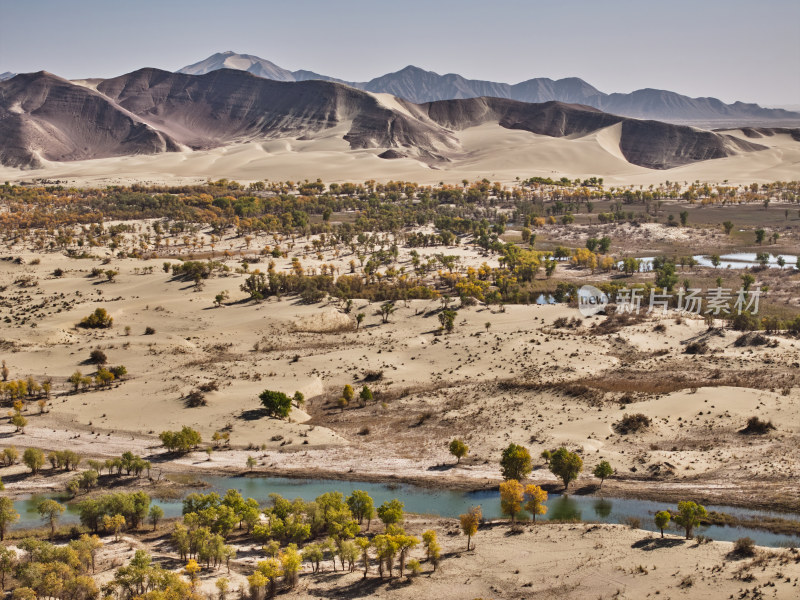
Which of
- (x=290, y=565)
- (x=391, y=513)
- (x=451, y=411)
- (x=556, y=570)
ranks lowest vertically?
(x=556, y=570)

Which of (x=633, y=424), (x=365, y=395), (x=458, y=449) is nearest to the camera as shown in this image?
(x=458, y=449)

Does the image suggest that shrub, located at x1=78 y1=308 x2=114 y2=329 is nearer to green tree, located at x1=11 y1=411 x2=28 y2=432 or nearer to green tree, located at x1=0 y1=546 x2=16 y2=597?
green tree, located at x1=11 y1=411 x2=28 y2=432

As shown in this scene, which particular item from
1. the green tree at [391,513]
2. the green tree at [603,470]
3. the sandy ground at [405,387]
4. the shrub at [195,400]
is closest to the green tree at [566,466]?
the green tree at [603,470]

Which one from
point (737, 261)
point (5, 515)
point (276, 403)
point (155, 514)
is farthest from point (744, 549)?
point (737, 261)

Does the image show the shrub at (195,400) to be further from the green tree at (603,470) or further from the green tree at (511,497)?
the green tree at (603,470)

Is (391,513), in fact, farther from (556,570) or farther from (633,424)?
(633,424)

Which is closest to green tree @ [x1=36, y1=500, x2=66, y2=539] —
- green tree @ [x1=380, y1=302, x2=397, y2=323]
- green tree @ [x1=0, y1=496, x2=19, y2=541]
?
green tree @ [x1=0, y1=496, x2=19, y2=541]
